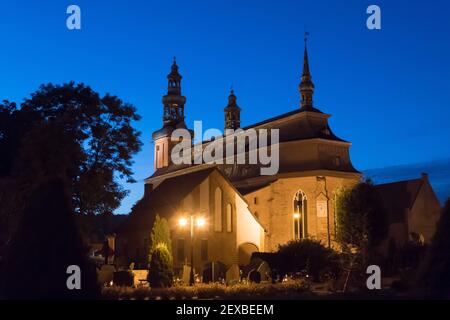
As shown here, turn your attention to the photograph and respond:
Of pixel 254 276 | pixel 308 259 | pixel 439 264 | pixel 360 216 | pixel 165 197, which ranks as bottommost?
pixel 254 276

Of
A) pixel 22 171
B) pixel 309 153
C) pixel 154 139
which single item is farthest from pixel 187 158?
pixel 22 171

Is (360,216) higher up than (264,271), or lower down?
higher up

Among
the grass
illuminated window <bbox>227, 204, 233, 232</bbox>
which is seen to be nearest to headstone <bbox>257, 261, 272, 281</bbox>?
the grass

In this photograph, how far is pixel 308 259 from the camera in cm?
3566

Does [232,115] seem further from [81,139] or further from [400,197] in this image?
[81,139]

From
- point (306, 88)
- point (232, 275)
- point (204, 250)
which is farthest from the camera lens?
point (306, 88)

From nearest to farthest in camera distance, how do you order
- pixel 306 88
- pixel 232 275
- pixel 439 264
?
Answer: pixel 439 264
pixel 232 275
pixel 306 88

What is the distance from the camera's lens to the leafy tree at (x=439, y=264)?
16375mm

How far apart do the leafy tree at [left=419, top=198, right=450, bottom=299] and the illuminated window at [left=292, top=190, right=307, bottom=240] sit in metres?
37.6

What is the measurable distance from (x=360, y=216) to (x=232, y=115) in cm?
5025

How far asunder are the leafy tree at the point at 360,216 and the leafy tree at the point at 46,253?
2554cm

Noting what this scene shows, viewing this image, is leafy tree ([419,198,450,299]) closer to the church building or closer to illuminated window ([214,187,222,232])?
the church building

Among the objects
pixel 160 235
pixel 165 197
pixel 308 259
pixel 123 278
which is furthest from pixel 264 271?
pixel 165 197
